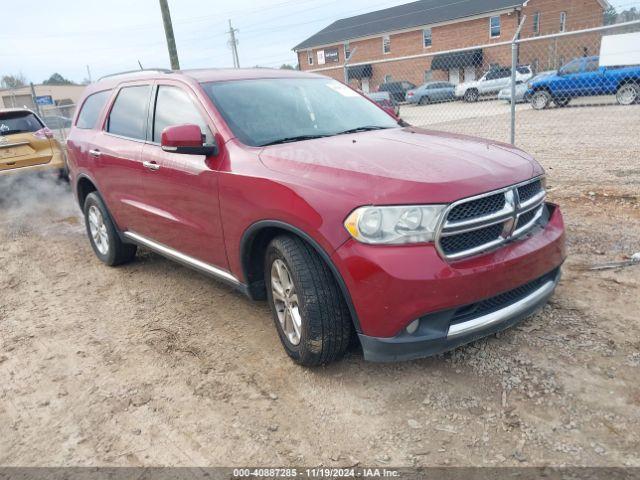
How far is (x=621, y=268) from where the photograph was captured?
4.08 meters

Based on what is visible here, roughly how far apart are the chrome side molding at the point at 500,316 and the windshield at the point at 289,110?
5.40ft

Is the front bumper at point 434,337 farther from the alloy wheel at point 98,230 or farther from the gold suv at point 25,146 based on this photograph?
the gold suv at point 25,146

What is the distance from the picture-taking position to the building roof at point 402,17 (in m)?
37.7

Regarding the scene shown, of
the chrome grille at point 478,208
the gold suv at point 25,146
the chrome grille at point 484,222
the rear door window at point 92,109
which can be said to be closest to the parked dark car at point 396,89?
the gold suv at point 25,146

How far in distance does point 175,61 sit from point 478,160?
41.5ft

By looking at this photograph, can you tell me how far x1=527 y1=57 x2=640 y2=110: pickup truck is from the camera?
1077 centimetres

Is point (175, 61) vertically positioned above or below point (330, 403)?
above

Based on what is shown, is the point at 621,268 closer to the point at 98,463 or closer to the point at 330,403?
the point at 330,403

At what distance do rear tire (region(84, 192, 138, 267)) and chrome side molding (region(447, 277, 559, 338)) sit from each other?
367cm

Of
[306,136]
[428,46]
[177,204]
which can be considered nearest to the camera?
[306,136]

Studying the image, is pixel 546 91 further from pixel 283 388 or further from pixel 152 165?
pixel 283 388

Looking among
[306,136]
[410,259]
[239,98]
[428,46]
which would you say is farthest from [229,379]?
[428,46]

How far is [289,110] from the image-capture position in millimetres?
3652

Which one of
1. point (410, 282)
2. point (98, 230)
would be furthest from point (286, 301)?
point (98, 230)
